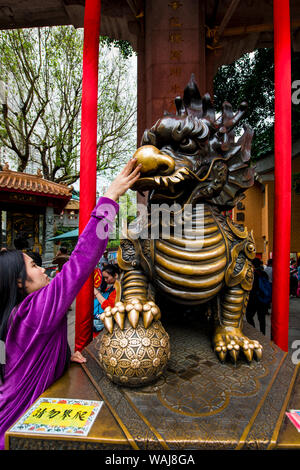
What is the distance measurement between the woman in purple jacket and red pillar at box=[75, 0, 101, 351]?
67 cm

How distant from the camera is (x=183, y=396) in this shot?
968 millimetres

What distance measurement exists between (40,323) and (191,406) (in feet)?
1.88

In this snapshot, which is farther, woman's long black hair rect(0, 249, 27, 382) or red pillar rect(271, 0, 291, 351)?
red pillar rect(271, 0, 291, 351)

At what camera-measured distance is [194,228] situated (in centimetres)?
122

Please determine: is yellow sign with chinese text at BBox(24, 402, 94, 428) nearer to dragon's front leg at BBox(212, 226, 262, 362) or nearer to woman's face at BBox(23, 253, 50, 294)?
woman's face at BBox(23, 253, 50, 294)

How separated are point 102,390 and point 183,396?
0.95 ft

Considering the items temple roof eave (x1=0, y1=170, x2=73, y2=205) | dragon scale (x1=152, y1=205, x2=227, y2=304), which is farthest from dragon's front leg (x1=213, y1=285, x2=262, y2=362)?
temple roof eave (x1=0, y1=170, x2=73, y2=205)

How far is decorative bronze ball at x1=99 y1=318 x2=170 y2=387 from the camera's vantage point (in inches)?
37.2

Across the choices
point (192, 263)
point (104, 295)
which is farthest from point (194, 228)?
point (104, 295)

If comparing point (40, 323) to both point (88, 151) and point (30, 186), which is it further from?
point (30, 186)

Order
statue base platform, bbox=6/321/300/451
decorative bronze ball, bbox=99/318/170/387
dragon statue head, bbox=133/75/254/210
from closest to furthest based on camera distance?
statue base platform, bbox=6/321/300/451 → decorative bronze ball, bbox=99/318/170/387 → dragon statue head, bbox=133/75/254/210

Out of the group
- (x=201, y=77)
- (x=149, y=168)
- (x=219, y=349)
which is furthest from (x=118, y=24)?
(x=219, y=349)

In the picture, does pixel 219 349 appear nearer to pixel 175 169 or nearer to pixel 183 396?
pixel 183 396

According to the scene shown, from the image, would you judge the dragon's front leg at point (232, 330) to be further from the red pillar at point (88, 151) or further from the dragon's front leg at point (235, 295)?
the red pillar at point (88, 151)
